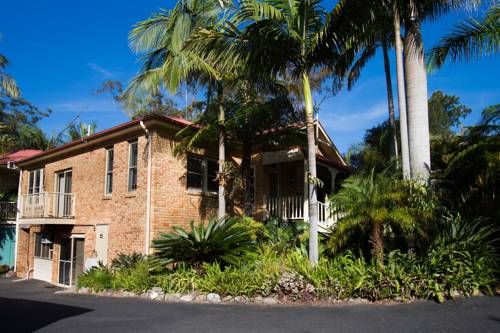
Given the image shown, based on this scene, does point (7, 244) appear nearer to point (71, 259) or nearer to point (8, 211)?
point (8, 211)

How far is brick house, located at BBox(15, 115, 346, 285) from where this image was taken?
554 inches

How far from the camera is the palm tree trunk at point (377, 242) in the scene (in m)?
8.87

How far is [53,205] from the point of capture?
680 inches

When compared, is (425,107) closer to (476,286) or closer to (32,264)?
(476,286)

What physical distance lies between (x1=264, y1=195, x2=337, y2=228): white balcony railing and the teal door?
1407cm

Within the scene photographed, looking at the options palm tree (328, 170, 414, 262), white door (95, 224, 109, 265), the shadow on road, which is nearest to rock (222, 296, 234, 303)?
palm tree (328, 170, 414, 262)

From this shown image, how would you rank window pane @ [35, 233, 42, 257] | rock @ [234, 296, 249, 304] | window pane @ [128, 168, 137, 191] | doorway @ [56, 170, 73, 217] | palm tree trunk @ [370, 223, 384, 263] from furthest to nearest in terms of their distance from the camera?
window pane @ [35, 233, 42, 257], doorway @ [56, 170, 73, 217], window pane @ [128, 168, 137, 191], rock @ [234, 296, 249, 304], palm tree trunk @ [370, 223, 384, 263]

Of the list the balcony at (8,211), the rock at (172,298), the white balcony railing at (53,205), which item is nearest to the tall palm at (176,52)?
the rock at (172,298)

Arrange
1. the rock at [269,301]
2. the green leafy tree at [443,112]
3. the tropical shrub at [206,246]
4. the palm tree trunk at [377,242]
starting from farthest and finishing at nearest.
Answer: the green leafy tree at [443,112], the tropical shrub at [206,246], the rock at [269,301], the palm tree trunk at [377,242]

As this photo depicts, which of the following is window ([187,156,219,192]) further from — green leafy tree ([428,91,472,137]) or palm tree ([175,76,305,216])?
green leafy tree ([428,91,472,137])

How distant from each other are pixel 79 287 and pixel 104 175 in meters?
4.63

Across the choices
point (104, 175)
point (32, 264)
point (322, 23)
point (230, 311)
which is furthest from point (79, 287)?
point (322, 23)

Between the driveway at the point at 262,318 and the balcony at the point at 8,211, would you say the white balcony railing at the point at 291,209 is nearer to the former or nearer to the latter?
the driveway at the point at 262,318

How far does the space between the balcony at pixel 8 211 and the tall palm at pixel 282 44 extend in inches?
649
